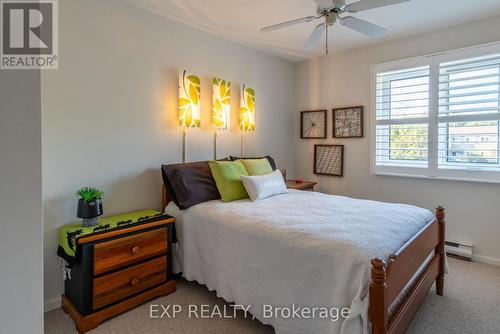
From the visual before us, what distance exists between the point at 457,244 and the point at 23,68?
13.2 feet

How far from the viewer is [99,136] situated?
8.14 feet

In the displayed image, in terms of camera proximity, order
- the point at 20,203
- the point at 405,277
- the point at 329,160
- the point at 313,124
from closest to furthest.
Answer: the point at 20,203 → the point at 405,277 → the point at 329,160 → the point at 313,124

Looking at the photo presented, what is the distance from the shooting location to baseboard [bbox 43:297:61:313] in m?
2.21

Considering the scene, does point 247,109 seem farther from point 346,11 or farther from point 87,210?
point 87,210

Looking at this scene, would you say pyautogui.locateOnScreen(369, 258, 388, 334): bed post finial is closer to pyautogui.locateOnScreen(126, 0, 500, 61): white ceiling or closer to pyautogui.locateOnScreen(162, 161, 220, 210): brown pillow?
pyautogui.locateOnScreen(162, 161, 220, 210): brown pillow

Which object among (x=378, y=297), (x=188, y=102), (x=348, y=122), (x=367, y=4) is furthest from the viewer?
(x=348, y=122)

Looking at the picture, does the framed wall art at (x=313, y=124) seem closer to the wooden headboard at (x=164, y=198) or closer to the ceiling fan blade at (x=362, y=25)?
the ceiling fan blade at (x=362, y=25)

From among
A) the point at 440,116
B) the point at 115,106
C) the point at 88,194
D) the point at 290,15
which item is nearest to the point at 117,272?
the point at 88,194

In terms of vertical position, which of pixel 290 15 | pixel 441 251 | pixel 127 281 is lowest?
pixel 127 281

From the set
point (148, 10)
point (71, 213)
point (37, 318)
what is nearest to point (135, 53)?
point (148, 10)

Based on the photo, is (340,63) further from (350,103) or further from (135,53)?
(135,53)

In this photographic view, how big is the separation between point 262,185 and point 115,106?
156 cm

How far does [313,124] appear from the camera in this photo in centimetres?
434

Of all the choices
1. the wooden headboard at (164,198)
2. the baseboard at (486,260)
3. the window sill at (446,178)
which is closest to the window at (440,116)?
the window sill at (446,178)
